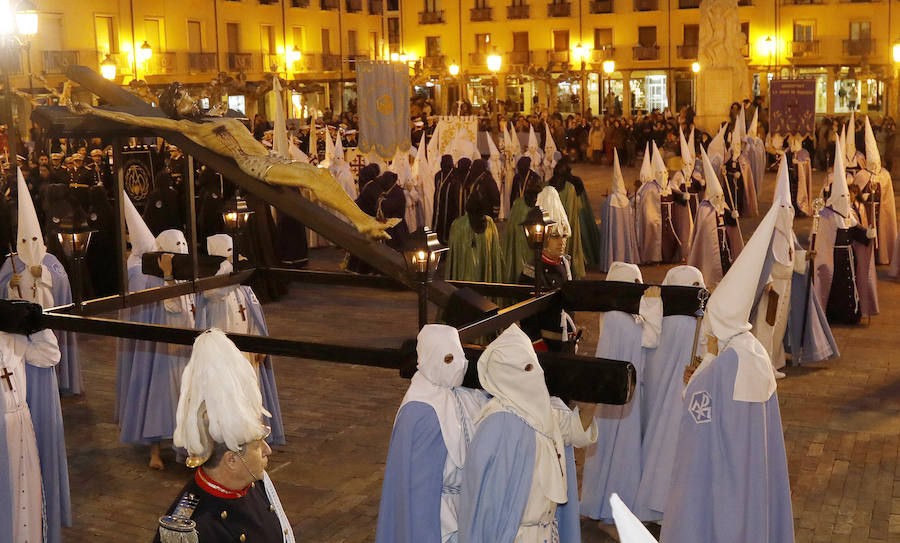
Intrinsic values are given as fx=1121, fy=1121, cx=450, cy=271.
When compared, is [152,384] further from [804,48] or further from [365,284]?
[804,48]

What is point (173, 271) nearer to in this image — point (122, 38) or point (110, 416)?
point (110, 416)

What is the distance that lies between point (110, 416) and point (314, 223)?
16.1ft

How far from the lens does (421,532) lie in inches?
184

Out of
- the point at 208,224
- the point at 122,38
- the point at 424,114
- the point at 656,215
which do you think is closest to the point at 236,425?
the point at 208,224

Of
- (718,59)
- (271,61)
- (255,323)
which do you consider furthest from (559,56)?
(255,323)

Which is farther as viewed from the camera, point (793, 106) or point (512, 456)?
point (793, 106)

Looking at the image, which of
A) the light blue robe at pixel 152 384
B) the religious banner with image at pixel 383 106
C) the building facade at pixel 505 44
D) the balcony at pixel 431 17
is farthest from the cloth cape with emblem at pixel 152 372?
the balcony at pixel 431 17

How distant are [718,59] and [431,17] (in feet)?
82.7

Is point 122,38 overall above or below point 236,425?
above

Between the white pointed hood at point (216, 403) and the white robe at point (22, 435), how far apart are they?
2.39 m

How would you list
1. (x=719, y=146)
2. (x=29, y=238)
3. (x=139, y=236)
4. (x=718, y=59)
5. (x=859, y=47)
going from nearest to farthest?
(x=139, y=236) < (x=29, y=238) < (x=719, y=146) < (x=718, y=59) < (x=859, y=47)

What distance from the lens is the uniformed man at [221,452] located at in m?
3.46

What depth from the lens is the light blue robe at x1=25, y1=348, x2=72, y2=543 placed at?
6059mm

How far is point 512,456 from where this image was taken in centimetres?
432
